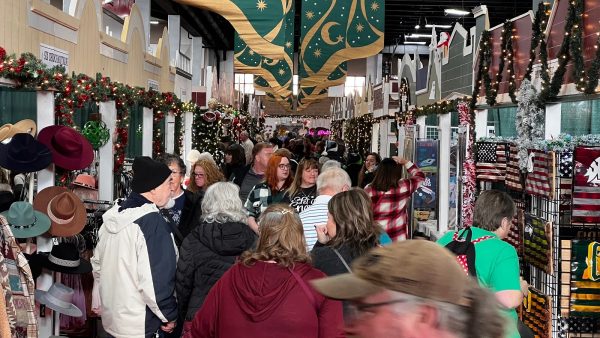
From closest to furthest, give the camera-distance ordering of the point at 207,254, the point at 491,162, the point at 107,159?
the point at 207,254
the point at 491,162
the point at 107,159

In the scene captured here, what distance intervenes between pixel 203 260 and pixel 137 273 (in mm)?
348

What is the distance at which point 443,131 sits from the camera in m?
10.7

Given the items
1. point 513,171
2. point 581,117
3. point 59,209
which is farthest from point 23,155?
point 581,117

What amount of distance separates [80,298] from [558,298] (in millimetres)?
3392

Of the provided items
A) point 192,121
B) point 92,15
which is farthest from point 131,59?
point 192,121

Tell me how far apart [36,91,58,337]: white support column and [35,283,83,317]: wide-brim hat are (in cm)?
14

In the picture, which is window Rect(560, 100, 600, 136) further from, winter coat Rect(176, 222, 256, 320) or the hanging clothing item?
the hanging clothing item

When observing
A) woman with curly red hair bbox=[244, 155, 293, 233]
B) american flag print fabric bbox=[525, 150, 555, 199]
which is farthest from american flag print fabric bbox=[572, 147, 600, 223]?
woman with curly red hair bbox=[244, 155, 293, 233]

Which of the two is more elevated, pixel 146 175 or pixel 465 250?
pixel 146 175

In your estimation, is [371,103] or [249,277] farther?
[371,103]

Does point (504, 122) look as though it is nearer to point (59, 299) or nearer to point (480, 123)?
point (480, 123)

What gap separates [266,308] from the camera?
3252 mm

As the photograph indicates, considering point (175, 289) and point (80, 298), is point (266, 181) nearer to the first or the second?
point (80, 298)

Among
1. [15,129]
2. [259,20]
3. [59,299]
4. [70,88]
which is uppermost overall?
[259,20]
